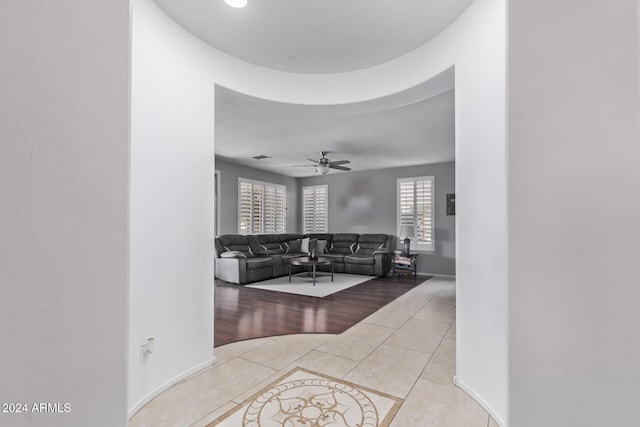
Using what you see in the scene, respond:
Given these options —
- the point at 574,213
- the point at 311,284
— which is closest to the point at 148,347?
the point at 574,213

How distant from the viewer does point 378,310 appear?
4148 millimetres

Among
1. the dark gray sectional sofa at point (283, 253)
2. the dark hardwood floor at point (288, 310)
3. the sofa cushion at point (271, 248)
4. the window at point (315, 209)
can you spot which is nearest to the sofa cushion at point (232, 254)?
the dark gray sectional sofa at point (283, 253)

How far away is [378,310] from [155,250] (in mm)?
3050

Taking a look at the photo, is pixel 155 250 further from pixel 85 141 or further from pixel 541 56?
pixel 541 56

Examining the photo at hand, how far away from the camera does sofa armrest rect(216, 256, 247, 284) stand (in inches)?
234

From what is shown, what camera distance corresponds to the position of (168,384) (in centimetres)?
205

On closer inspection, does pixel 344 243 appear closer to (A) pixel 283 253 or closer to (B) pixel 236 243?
(A) pixel 283 253

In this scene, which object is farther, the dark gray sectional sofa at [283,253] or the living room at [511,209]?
the dark gray sectional sofa at [283,253]

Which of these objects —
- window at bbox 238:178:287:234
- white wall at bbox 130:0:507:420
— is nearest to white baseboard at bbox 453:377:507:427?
white wall at bbox 130:0:507:420

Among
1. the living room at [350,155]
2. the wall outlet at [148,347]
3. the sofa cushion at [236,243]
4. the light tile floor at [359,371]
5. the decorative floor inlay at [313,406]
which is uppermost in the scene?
the living room at [350,155]

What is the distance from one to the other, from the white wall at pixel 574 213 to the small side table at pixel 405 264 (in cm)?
641

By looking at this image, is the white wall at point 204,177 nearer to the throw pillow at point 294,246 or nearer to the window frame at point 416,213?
the window frame at point 416,213

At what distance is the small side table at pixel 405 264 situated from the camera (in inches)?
265

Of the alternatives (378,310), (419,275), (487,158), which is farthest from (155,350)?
(419,275)
